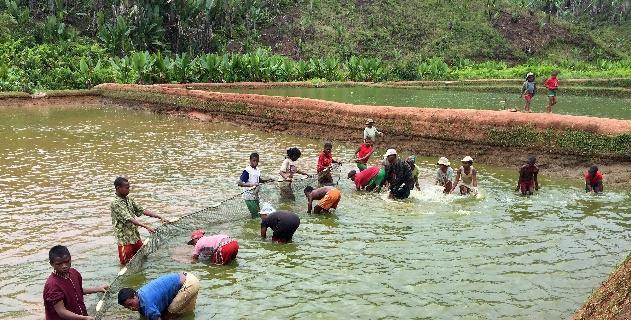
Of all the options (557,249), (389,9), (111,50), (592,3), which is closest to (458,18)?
(389,9)

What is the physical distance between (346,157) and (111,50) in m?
31.8

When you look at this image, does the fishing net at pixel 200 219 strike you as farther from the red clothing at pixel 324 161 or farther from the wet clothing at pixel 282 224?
the wet clothing at pixel 282 224

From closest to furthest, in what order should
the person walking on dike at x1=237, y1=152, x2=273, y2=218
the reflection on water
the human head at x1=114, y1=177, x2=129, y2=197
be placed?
the reflection on water
the human head at x1=114, y1=177, x2=129, y2=197
the person walking on dike at x1=237, y1=152, x2=273, y2=218

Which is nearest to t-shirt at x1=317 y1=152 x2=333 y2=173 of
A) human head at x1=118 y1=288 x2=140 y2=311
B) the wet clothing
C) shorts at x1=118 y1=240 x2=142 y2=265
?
the wet clothing

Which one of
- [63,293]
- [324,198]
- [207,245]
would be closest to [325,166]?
[324,198]

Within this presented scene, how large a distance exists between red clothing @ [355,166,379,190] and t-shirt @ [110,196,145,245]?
6588mm

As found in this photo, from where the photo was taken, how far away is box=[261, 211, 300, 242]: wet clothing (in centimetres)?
1042

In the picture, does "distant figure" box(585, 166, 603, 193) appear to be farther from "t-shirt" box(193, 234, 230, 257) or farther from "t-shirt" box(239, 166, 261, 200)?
"t-shirt" box(193, 234, 230, 257)

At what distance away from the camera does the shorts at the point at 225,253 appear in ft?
31.4

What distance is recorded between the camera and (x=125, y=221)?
9.02 metres

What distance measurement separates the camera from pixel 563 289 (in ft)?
27.8

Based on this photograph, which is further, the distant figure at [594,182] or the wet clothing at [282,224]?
the distant figure at [594,182]

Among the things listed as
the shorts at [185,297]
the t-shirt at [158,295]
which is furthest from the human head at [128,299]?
the shorts at [185,297]

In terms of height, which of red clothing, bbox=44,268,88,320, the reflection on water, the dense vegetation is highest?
the dense vegetation
